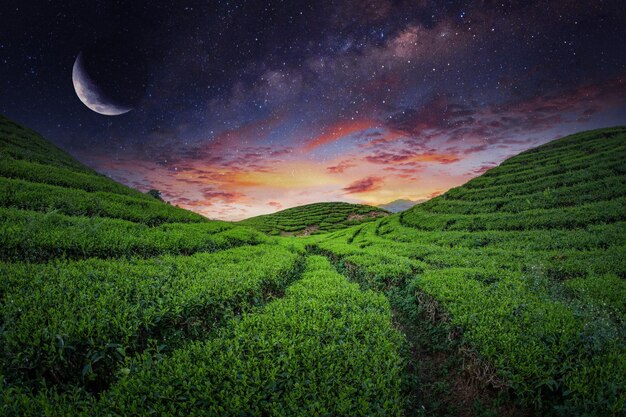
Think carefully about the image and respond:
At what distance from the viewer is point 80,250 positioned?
9586 millimetres

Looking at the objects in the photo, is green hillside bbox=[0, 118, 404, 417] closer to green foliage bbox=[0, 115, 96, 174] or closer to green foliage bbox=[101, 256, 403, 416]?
green foliage bbox=[101, 256, 403, 416]

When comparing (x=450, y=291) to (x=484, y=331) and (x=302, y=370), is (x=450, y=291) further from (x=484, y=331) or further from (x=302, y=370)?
(x=302, y=370)

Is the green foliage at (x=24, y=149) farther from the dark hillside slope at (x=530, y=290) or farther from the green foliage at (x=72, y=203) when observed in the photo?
the dark hillside slope at (x=530, y=290)

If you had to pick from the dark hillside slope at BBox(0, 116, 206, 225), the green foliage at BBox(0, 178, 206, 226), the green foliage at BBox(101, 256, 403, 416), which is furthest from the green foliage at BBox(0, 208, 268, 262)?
the green foliage at BBox(101, 256, 403, 416)

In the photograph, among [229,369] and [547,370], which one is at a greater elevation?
[229,369]

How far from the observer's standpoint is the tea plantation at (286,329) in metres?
3.94

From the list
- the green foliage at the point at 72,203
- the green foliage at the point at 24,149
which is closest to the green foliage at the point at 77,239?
the green foliage at the point at 72,203

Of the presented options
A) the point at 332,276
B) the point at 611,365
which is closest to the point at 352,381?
the point at 611,365

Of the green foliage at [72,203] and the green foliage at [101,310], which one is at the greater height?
the green foliage at [72,203]

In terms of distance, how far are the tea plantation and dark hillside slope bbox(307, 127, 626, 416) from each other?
54 millimetres

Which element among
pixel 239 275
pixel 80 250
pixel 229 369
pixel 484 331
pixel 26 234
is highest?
pixel 26 234

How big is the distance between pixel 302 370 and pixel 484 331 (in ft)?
14.8

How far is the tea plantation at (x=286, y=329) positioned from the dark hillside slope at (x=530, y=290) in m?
0.05

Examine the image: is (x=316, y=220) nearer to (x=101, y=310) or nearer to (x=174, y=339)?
(x=174, y=339)
